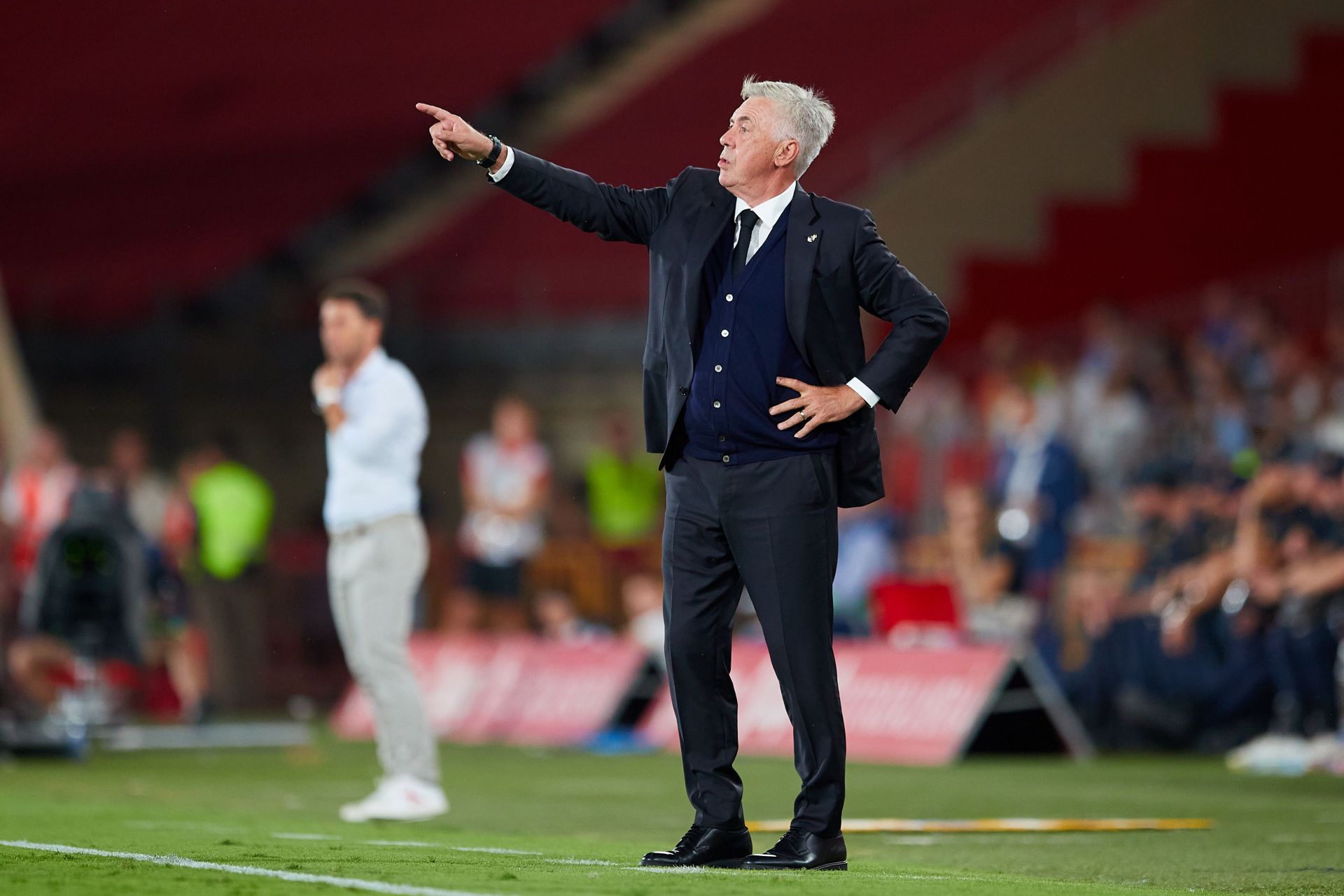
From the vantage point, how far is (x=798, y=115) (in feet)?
22.2

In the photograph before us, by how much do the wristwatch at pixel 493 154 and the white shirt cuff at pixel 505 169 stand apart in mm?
27

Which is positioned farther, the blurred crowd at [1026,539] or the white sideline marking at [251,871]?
the blurred crowd at [1026,539]

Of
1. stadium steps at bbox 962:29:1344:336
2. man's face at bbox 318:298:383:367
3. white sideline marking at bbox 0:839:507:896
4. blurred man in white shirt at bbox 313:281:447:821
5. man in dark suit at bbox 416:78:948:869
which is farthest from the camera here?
stadium steps at bbox 962:29:1344:336

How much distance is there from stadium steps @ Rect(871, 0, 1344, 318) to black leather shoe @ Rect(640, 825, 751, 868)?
770 inches

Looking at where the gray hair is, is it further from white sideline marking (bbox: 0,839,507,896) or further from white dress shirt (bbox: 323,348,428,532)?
white dress shirt (bbox: 323,348,428,532)

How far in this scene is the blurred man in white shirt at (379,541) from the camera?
9633mm

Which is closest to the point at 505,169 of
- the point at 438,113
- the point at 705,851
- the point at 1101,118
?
the point at 438,113

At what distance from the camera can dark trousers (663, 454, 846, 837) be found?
21.9 ft

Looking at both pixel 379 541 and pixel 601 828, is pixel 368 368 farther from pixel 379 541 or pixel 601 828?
pixel 601 828

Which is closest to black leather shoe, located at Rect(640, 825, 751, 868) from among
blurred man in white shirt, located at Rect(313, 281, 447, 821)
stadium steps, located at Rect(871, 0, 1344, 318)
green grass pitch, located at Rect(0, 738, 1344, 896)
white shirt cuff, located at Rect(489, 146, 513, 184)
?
green grass pitch, located at Rect(0, 738, 1344, 896)

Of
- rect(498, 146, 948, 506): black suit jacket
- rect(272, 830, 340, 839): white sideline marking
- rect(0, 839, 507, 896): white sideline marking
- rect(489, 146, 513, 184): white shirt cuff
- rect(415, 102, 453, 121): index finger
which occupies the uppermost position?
rect(415, 102, 453, 121): index finger

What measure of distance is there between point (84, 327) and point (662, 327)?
22.4m

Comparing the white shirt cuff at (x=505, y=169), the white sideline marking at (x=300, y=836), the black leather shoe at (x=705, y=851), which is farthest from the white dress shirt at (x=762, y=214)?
the white sideline marking at (x=300, y=836)

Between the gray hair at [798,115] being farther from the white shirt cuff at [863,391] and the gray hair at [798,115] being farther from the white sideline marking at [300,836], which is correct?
the white sideline marking at [300,836]
